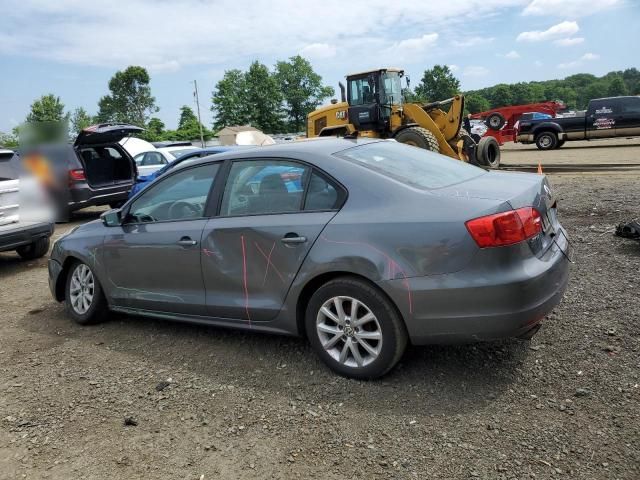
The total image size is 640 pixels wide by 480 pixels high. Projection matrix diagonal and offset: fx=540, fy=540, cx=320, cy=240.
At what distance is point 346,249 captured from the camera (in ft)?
10.9

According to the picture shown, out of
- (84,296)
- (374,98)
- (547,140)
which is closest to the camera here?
(84,296)

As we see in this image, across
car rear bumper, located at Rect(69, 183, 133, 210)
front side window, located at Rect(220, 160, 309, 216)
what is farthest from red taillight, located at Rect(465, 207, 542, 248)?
car rear bumper, located at Rect(69, 183, 133, 210)

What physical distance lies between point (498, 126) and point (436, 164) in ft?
89.5

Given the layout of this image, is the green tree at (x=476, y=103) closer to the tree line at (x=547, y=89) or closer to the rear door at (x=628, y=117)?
the tree line at (x=547, y=89)

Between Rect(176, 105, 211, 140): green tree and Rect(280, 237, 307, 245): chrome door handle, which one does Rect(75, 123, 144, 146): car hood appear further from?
Rect(176, 105, 211, 140): green tree

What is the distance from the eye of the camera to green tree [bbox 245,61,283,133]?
9394 cm

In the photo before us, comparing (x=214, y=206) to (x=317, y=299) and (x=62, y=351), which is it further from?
(x=62, y=351)

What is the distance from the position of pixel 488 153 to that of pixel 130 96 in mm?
105811

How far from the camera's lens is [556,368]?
3414 mm

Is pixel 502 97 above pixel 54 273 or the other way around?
above

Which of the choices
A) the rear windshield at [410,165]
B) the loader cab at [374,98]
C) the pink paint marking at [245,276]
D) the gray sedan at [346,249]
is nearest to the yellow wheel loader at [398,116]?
the loader cab at [374,98]

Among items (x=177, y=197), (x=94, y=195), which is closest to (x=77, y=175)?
(x=94, y=195)

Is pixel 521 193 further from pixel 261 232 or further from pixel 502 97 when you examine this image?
pixel 502 97

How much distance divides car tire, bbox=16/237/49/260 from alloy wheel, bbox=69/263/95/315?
3647mm
